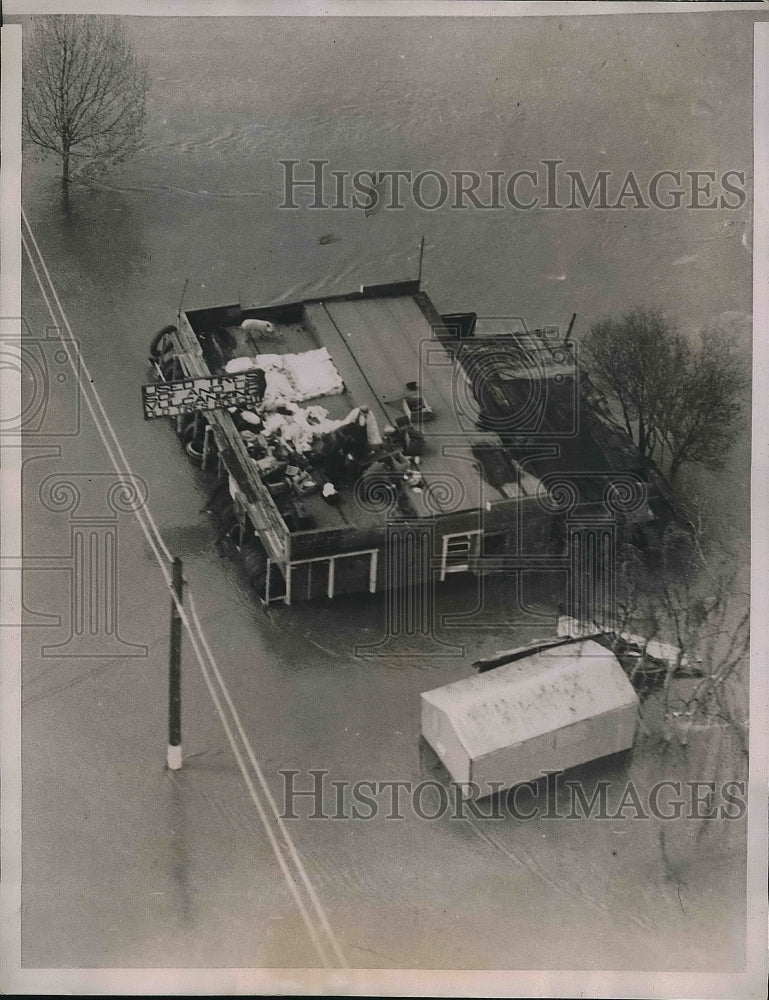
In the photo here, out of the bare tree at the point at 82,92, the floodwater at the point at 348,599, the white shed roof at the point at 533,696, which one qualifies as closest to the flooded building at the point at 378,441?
the floodwater at the point at 348,599

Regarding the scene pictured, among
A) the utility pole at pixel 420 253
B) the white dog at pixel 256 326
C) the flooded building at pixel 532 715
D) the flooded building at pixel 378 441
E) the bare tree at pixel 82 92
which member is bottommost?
the flooded building at pixel 532 715

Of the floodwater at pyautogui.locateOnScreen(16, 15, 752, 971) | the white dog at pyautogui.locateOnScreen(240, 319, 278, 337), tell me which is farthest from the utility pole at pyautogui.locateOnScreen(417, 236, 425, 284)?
the white dog at pyautogui.locateOnScreen(240, 319, 278, 337)

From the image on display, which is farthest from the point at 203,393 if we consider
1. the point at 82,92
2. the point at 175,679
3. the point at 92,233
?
the point at 82,92

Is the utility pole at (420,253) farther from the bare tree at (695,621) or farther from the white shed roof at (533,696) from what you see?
the white shed roof at (533,696)

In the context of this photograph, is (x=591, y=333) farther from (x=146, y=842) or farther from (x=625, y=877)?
(x=146, y=842)

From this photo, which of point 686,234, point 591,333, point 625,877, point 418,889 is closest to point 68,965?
point 418,889

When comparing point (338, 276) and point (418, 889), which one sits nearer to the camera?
point (418, 889)
